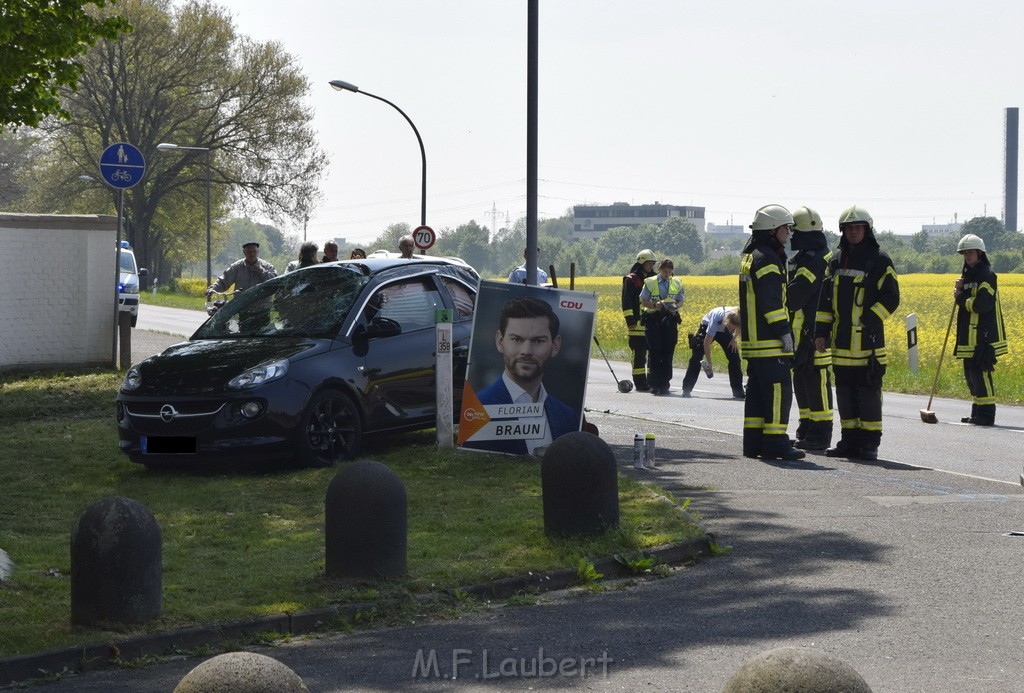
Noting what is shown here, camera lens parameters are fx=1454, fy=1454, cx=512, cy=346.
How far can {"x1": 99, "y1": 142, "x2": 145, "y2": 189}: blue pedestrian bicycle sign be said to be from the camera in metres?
18.3

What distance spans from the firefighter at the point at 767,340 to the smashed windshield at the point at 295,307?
340 centimetres

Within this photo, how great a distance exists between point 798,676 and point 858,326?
32.2 feet

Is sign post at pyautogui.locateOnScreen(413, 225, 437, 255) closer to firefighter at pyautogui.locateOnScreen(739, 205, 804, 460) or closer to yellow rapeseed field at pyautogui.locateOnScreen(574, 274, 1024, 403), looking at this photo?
yellow rapeseed field at pyautogui.locateOnScreen(574, 274, 1024, 403)

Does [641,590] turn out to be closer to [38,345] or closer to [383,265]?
[383,265]

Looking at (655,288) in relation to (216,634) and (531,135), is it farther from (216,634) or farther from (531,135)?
(216,634)

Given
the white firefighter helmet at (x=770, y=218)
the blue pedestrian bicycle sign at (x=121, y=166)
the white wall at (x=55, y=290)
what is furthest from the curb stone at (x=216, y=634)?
the white wall at (x=55, y=290)

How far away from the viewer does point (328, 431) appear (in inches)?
464

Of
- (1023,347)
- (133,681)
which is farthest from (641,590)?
(1023,347)

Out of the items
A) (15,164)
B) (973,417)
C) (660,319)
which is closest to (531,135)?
(973,417)

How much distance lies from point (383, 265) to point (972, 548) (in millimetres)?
6219

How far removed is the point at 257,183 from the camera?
2591 inches

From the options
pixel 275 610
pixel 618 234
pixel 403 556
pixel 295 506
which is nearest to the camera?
pixel 275 610

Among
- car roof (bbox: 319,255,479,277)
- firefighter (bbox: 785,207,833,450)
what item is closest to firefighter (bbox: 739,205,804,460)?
firefighter (bbox: 785,207,833,450)

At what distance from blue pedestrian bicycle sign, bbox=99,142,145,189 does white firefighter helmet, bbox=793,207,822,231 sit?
879 cm
